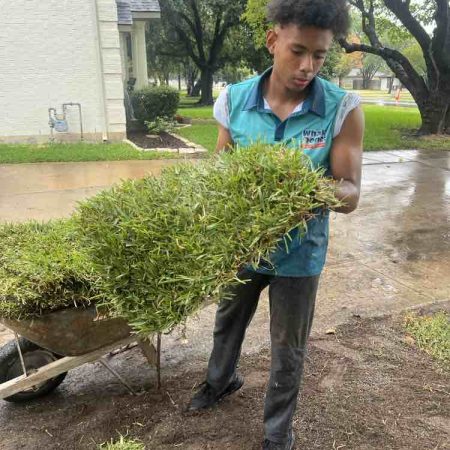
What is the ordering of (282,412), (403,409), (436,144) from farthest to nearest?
(436,144) < (403,409) < (282,412)

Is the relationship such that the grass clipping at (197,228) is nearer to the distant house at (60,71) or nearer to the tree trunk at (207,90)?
the distant house at (60,71)

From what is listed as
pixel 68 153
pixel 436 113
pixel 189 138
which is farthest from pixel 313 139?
pixel 436 113

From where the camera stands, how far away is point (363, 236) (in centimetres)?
565

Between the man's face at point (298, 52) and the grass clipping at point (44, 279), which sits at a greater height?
the man's face at point (298, 52)

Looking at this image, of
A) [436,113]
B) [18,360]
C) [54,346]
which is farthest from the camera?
[436,113]

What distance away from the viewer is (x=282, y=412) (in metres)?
2.33

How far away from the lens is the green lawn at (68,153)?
9.21m

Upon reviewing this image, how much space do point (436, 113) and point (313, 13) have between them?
12.5 m

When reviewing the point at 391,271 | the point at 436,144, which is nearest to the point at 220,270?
the point at 391,271

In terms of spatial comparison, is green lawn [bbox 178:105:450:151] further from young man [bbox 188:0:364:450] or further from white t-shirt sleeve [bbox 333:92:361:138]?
white t-shirt sleeve [bbox 333:92:361:138]

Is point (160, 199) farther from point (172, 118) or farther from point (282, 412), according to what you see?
point (172, 118)

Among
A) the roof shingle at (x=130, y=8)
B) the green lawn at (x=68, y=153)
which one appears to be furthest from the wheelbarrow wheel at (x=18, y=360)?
the roof shingle at (x=130, y=8)

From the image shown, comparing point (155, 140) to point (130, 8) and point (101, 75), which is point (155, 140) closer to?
point (101, 75)

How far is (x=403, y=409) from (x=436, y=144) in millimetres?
10730
